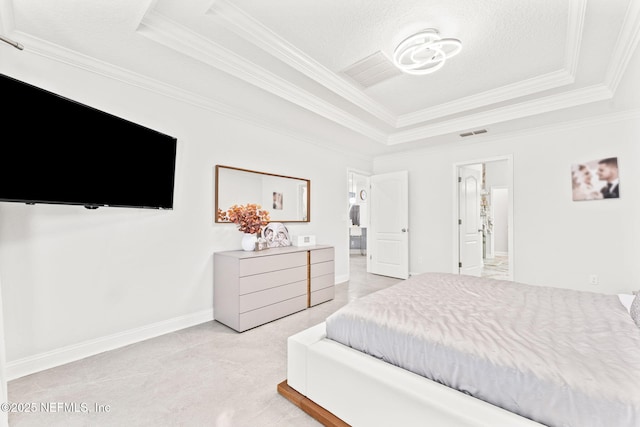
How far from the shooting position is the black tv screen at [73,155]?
1.55m

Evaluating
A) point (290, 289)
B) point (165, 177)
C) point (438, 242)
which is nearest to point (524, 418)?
point (290, 289)

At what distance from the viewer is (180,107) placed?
2.79m

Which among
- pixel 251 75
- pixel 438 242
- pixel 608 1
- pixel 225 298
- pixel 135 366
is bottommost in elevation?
pixel 135 366

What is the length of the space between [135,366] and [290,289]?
158 centimetres

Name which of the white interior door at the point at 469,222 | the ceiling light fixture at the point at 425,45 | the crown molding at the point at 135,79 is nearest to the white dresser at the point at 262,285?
the crown molding at the point at 135,79

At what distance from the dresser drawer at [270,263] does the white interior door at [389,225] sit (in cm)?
237

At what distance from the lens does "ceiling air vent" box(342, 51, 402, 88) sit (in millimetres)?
2578

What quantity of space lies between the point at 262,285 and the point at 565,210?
164 inches

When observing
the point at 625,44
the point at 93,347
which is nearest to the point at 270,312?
the point at 93,347

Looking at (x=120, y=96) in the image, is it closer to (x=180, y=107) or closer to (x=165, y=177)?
(x=180, y=107)

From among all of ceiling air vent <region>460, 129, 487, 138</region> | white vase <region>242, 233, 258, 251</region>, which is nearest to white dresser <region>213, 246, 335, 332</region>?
white vase <region>242, 233, 258, 251</region>

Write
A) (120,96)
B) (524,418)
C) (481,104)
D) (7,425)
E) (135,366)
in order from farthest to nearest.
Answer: (481,104), (120,96), (135,366), (7,425), (524,418)

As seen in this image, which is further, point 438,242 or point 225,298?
point 438,242

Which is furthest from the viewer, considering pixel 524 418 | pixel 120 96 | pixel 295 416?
pixel 120 96
